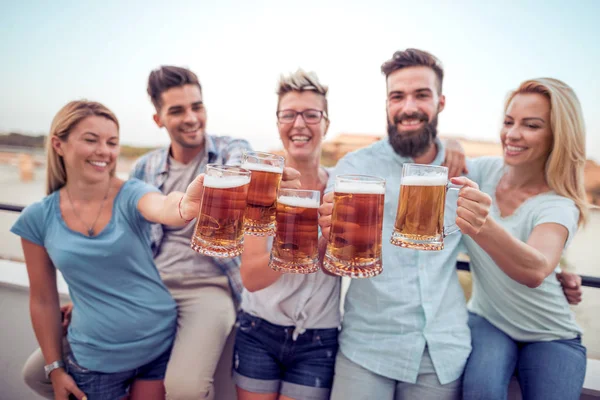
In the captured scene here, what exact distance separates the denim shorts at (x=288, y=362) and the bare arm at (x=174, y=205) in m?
0.71

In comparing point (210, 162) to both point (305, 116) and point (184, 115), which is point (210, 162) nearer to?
point (184, 115)

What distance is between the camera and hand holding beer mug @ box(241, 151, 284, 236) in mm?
1176

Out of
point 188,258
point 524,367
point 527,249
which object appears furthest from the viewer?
point 188,258

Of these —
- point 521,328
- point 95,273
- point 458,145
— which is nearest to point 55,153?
point 95,273

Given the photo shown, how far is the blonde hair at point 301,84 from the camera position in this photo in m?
1.87

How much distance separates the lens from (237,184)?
41.3 inches

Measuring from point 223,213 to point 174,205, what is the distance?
0.47 meters

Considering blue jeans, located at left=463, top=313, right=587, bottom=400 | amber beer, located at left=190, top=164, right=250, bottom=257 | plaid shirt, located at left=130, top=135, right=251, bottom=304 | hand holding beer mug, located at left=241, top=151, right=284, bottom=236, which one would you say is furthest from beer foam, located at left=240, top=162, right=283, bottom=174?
blue jeans, located at left=463, top=313, right=587, bottom=400

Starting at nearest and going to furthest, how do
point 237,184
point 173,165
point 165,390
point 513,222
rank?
point 237,184 → point 513,222 → point 165,390 → point 173,165

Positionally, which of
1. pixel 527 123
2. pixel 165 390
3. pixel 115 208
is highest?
pixel 527 123

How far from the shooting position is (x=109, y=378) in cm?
170

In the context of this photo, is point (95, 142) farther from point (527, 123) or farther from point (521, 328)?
point (521, 328)

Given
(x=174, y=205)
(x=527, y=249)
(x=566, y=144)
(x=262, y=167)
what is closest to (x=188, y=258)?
(x=174, y=205)

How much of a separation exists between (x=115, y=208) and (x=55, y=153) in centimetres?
46
